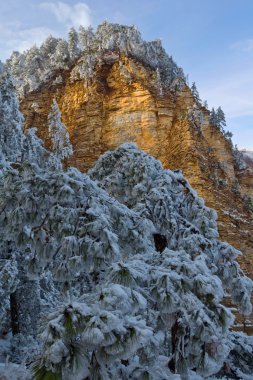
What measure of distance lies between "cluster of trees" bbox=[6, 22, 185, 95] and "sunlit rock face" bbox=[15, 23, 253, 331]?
2.37ft

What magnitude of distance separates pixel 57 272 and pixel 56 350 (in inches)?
78.3

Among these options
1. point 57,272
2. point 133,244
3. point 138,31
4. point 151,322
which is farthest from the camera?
point 138,31

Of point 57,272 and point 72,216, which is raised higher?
point 72,216

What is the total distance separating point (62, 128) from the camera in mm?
36594

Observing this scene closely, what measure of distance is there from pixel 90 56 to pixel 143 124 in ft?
40.5

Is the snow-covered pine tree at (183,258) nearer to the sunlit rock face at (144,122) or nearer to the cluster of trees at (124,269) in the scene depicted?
the cluster of trees at (124,269)

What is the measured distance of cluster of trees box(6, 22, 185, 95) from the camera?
1718 inches

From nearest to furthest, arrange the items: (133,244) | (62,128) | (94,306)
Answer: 1. (94,306)
2. (133,244)
3. (62,128)

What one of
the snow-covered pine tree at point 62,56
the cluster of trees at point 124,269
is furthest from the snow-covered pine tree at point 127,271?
the snow-covered pine tree at point 62,56

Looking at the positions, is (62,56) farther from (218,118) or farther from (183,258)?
(183,258)

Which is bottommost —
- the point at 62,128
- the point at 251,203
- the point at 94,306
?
the point at 94,306

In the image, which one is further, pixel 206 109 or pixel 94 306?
pixel 206 109

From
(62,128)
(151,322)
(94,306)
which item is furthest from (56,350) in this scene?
(62,128)

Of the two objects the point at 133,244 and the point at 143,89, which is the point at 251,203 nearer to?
the point at 143,89
